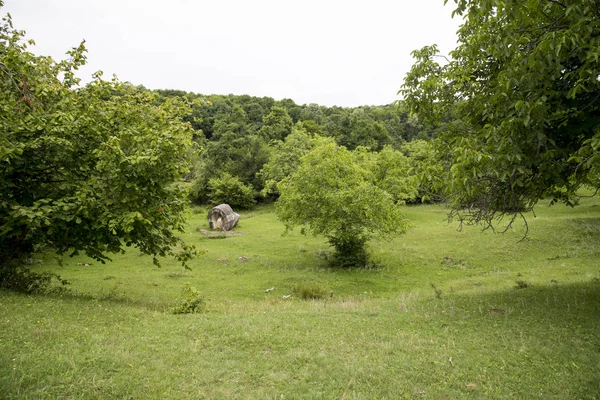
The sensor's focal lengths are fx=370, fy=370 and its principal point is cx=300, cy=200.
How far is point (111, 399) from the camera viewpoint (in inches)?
211

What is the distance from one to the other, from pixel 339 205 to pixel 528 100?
14.7 metres

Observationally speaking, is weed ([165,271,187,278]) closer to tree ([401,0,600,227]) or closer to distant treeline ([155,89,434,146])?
tree ([401,0,600,227])

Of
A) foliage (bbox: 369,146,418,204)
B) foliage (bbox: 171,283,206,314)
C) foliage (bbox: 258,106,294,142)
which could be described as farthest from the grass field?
foliage (bbox: 258,106,294,142)

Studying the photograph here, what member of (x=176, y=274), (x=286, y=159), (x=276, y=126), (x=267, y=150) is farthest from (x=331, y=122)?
(x=176, y=274)

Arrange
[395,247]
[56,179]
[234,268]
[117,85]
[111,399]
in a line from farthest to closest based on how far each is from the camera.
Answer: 1. [395,247]
2. [234,268]
3. [117,85]
4. [56,179]
5. [111,399]

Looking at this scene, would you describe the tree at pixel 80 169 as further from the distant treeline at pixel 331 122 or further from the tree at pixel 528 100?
the distant treeline at pixel 331 122

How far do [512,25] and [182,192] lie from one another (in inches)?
404

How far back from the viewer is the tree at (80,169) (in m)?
10.2

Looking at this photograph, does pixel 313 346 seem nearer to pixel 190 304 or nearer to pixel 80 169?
pixel 190 304

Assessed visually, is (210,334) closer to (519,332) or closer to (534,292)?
(519,332)

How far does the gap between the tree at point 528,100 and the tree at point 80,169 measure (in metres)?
8.19

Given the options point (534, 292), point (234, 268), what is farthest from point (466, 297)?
point (234, 268)

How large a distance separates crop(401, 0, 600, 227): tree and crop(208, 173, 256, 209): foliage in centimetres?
4217

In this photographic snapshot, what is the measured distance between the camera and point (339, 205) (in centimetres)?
2144
